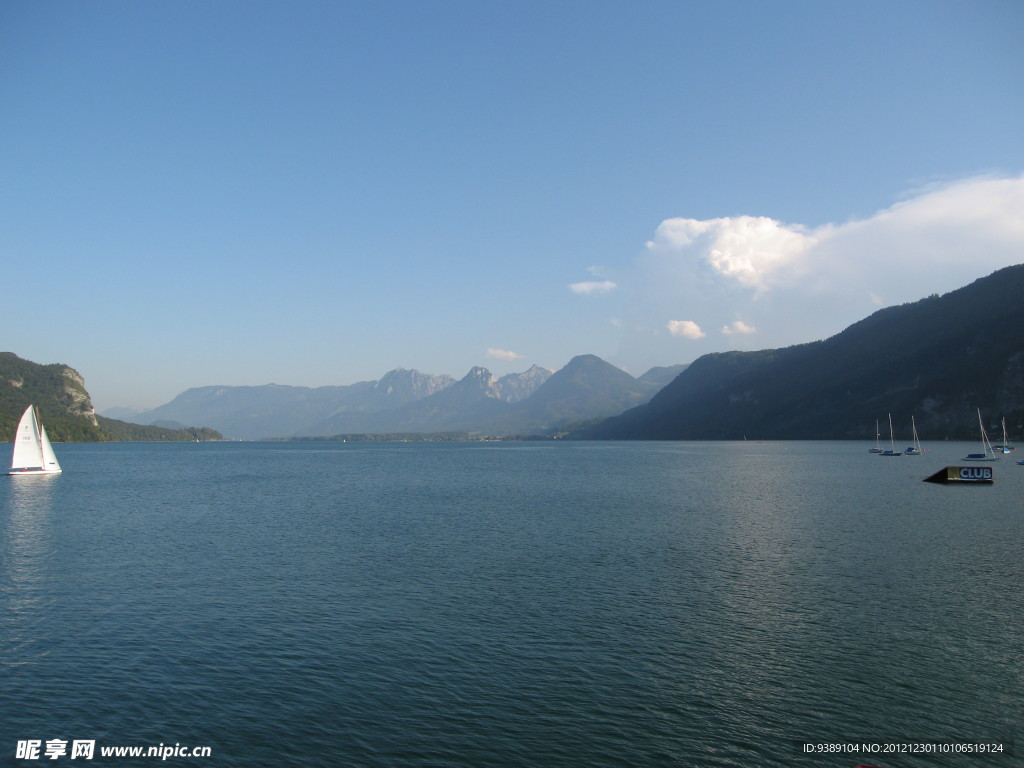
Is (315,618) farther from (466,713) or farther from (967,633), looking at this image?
(967,633)

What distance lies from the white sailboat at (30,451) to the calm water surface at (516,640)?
347 ft

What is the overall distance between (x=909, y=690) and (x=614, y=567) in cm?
2646

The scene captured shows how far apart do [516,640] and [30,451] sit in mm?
173423

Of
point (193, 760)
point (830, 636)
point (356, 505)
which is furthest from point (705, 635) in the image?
point (356, 505)

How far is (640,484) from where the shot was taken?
13575cm

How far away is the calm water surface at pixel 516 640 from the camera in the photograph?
25969 millimetres
